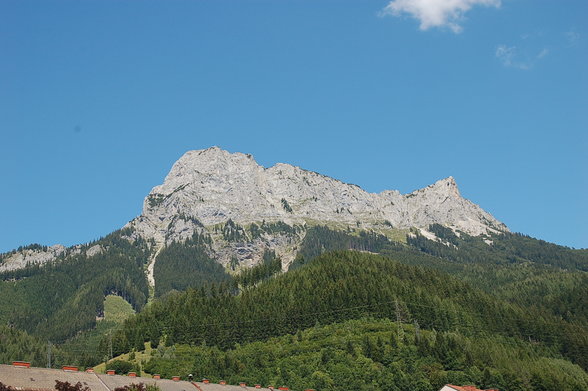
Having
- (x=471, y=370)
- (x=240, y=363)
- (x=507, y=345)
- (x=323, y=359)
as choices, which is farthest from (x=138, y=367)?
(x=507, y=345)

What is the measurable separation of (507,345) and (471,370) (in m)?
50.9

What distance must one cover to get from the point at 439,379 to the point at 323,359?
2774 centimetres

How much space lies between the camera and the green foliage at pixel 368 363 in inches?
5709

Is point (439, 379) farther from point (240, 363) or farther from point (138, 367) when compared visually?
point (138, 367)

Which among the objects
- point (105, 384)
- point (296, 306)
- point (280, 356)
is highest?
point (296, 306)

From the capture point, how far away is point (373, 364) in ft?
490

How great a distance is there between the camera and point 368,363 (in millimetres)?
149500

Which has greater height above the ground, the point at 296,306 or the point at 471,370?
the point at 296,306

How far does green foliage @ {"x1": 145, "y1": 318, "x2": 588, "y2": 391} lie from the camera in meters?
145

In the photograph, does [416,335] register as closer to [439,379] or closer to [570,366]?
[439,379]

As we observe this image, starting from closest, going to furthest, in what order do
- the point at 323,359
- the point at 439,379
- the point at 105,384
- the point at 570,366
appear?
the point at 105,384 → the point at 439,379 → the point at 323,359 → the point at 570,366

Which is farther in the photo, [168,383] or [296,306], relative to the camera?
[296,306]

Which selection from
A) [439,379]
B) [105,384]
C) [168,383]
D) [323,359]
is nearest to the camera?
[105,384]

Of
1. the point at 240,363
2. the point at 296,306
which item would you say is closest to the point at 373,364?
the point at 240,363
